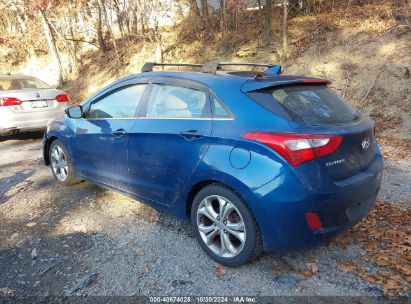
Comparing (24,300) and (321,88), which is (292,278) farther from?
(24,300)

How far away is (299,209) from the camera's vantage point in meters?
2.77

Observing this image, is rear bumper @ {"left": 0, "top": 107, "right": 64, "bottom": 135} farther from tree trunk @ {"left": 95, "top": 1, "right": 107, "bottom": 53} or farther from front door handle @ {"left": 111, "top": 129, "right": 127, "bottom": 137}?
tree trunk @ {"left": 95, "top": 1, "right": 107, "bottom": 53}

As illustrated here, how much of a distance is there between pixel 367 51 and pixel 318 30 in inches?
77.7

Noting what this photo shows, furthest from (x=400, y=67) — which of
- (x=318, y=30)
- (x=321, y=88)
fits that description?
(x=321, y=88)

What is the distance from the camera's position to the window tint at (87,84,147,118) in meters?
4.03

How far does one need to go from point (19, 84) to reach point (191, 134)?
6.90 meters

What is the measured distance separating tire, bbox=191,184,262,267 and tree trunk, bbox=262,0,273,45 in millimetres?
9900

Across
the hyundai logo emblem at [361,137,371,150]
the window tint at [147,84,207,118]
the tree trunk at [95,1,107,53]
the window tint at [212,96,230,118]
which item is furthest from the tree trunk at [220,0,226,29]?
the hyundai logo emblem at [361,137,371,150]

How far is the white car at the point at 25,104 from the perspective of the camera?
7771 millimetres

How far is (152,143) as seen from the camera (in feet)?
11.9

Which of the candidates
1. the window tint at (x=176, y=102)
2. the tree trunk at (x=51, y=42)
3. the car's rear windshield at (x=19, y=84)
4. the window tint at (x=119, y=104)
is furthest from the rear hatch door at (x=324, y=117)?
the tree trunk at (x=51, y=42)

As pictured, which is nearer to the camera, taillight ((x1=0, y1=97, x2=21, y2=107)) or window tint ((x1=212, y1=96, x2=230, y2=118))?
window tint ((x1=212, y1=96, x2=230, y2=118))

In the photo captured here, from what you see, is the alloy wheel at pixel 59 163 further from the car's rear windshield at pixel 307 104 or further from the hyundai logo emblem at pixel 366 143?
the hyundai logo emblem at pixel 366 143

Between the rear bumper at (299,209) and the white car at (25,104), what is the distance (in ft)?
22.3
